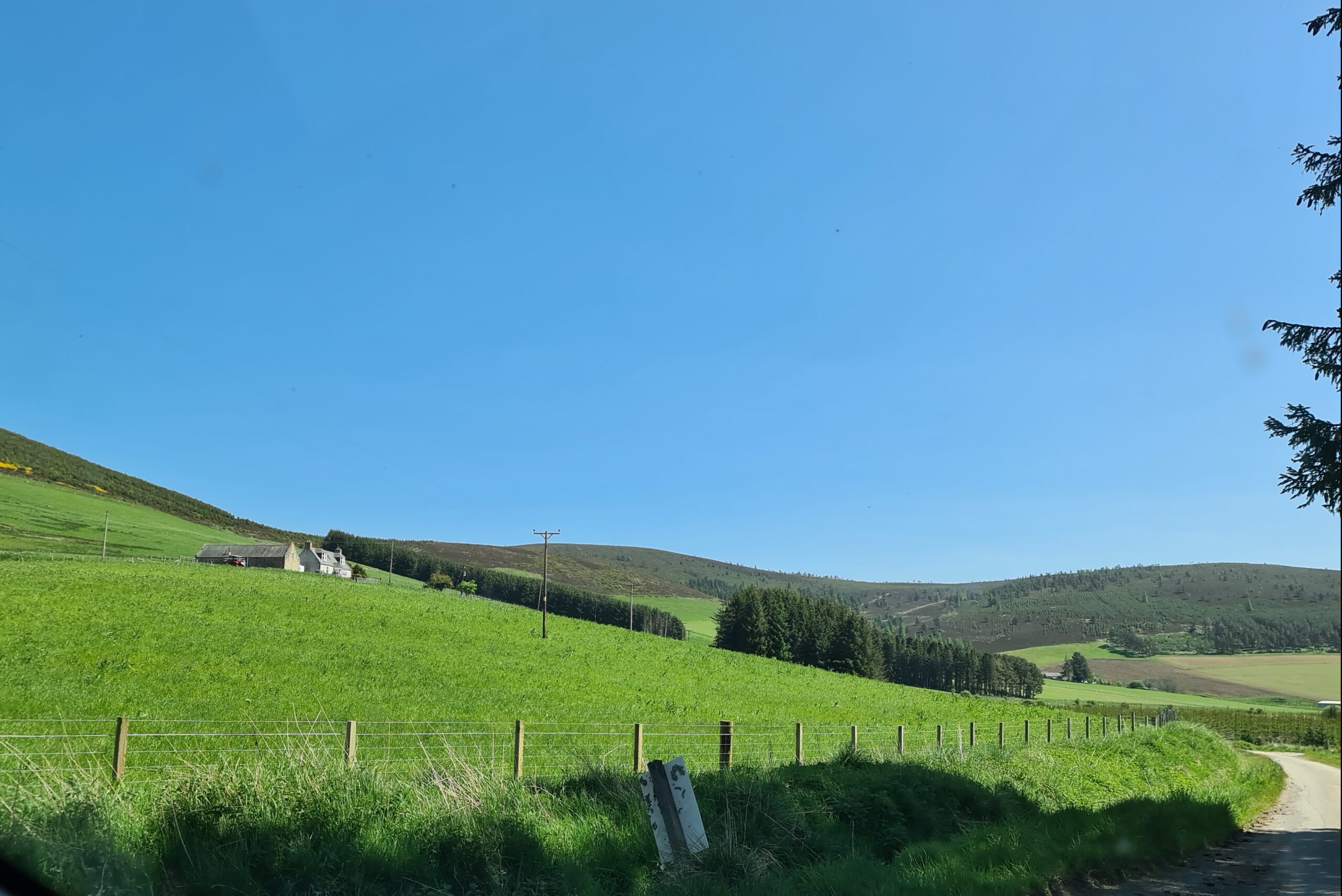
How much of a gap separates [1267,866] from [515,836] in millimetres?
8807

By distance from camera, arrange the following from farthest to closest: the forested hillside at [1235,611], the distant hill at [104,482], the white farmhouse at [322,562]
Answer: the distant hill at [104,482], the white farmhouse at [322,562], the forested hillside at [1235,611]

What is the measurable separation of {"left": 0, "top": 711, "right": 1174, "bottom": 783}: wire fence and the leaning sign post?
6.57 feet

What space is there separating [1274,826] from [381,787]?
14093mm

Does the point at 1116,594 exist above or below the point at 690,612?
above

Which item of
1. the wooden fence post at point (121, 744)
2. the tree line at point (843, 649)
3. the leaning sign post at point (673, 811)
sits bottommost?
the tree line at point (843, 649)

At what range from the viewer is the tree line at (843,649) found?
9656cm

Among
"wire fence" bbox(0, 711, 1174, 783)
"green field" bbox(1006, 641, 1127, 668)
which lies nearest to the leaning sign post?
"wire fence" bbox(0, 711, 1174, 783)

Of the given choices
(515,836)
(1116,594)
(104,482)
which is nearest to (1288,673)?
(515,836)

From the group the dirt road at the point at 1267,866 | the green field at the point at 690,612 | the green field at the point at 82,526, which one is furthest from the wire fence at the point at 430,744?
the green field at the point at 690,612

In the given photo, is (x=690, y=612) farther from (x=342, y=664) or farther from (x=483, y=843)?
(x=483, y=843)

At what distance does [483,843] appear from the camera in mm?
7188

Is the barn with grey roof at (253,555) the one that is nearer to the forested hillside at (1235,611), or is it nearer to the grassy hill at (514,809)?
the grassy hill at (514,809)

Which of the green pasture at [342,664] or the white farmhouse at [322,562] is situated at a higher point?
the white farmhouse at [322,562]

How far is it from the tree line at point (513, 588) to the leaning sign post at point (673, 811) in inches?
4766
